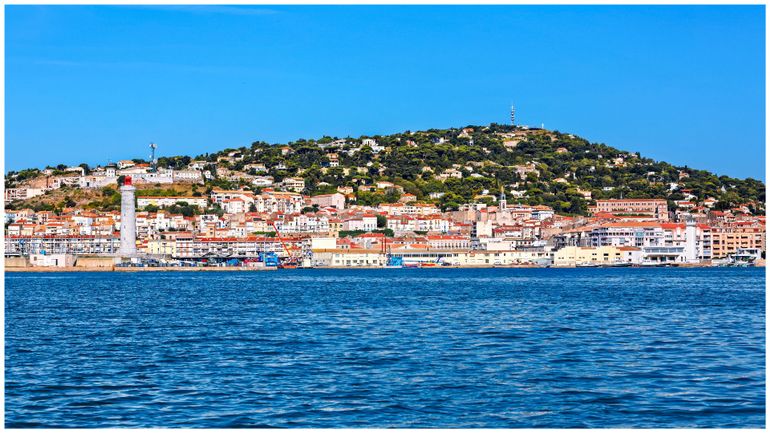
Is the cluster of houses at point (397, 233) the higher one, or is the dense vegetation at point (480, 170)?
the dense vegetation at point (480, 170)

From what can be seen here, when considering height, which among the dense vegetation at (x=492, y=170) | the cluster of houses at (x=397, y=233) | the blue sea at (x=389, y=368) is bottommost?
the blue sea at (x=389, y=368)

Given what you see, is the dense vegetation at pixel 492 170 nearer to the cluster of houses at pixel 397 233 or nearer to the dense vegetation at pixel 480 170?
the dense vegetation at pixel 480 170

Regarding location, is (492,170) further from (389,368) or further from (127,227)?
(389,368)

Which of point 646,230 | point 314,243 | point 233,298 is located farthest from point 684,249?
point 233,298

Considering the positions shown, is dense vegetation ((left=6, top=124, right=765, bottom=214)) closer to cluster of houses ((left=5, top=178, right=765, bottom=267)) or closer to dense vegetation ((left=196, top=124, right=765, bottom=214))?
dense vegetation ((left=196, top=124, right=765, bottom=214))

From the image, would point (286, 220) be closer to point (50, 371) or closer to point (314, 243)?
point (314, 243)

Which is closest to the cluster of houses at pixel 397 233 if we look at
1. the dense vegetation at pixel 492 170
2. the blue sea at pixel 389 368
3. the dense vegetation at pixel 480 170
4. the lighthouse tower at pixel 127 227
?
the lighthouse tower at pixel 127 227

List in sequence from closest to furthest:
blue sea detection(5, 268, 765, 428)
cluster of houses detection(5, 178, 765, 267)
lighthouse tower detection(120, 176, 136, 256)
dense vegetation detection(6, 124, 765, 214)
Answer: blue sea detection(5, 268, 765, 428) < lighthouse tower detection(120, 176, 136, 256) < cluster of houses detection(5, 178, 765, 267) < dense vegetation detection(6, 124, 765, 214)

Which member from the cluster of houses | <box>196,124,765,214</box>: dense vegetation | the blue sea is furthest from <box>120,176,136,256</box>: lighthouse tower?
the blue sea
